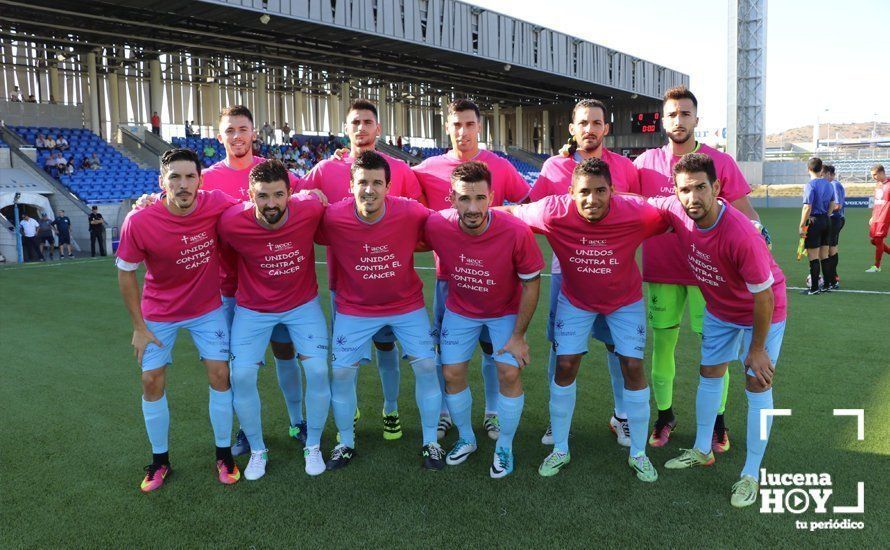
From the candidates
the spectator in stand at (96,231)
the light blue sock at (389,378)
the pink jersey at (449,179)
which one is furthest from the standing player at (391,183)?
the spectator in stand at (96,231)

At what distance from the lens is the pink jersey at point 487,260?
3.90 m

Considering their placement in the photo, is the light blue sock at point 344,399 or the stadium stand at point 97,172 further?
the stadium stand at point 97,172

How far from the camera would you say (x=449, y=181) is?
15.3ft

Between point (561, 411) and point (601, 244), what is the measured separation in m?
1.07

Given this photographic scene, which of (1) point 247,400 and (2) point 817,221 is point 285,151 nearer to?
(2) point 817,221

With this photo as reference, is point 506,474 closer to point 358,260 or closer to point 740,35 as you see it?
point 358,260

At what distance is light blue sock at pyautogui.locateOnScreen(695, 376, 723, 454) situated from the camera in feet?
12.6

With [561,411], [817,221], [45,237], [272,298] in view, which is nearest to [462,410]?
[561,411]

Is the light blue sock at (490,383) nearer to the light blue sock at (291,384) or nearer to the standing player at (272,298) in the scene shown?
the standing player at (272,298)

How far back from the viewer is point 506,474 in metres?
3.87

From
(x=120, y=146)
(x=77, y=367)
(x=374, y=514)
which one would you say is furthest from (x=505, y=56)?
(x=374, y=514)

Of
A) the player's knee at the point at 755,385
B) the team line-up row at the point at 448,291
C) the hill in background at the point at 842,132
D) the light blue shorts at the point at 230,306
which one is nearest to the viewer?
the player's knee at the point at 755,385

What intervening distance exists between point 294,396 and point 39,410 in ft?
7.28

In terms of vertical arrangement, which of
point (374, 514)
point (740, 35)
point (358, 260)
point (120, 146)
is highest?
point (740, 35)
